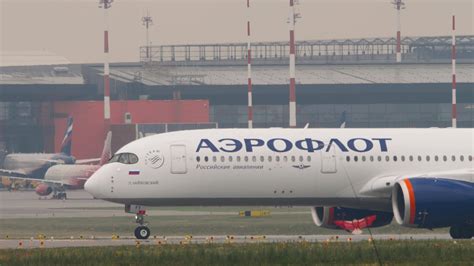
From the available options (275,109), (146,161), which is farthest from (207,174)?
(275,109)

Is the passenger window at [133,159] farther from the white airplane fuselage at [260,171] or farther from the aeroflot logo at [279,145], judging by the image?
the aeroflot logo at [279,145]

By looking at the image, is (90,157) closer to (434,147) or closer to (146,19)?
(146,19)

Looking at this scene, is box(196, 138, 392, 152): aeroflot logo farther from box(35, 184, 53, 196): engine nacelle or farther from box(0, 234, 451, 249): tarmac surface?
box(35, 184, 53, 196): engine nacelle

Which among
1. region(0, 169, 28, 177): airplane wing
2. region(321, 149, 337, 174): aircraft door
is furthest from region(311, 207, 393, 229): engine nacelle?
region(0, 169, 28, 177): airplane wing

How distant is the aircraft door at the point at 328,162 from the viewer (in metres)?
51.2

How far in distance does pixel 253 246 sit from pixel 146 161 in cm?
883

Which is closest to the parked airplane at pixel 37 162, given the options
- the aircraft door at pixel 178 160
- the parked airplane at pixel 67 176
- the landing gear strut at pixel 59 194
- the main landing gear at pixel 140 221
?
the parked airplane at pixel 67 176

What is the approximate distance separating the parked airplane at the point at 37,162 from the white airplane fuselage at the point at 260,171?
247ft

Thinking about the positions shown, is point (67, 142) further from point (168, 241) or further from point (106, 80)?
point (168, 241)

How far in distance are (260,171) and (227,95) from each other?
97.0m

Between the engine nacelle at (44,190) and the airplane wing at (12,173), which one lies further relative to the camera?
the airplane wing at (12,173)

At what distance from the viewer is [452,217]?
162ft

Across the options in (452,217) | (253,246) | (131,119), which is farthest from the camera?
(131,119)

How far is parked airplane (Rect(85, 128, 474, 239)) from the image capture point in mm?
50594
